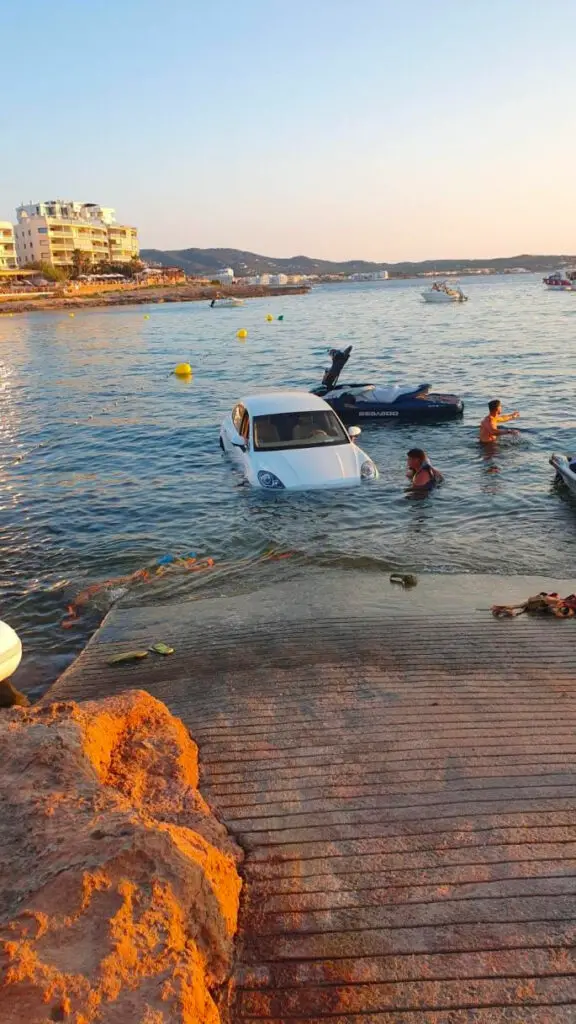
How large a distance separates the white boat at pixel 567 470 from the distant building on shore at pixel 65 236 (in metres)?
130

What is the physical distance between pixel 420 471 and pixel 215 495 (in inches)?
160

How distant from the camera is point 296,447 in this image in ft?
41.1

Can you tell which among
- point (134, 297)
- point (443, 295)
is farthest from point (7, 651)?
point (134, 297)

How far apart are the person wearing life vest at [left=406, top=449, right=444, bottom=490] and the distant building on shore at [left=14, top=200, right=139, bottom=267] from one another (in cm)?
12849

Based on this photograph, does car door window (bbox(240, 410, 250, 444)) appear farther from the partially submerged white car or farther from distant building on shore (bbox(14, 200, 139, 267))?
distant building on shore (bbox(14, 200, 139, 267))

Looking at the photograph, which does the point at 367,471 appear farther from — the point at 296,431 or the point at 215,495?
the point at 215,495

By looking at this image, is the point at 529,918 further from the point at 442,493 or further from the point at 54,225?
the point at 54,225

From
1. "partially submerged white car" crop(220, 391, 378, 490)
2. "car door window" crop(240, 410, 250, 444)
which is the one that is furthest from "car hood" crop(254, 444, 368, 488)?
"car door window" crop(240, 410, 250, 444)

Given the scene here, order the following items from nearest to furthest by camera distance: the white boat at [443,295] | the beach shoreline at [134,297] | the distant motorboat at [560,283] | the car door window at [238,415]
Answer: the car door window at [238,415]
the beach shoreline at [134,297]
the white boat at [443,295]
the distant motorboat at [560,283]

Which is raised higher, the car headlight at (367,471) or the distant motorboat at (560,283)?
the distant motorboat at (560,283)

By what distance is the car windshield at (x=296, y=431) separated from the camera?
12.7 metres

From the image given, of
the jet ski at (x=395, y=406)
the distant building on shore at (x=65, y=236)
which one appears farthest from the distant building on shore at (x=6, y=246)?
the jet ski at (x=395, y=406)

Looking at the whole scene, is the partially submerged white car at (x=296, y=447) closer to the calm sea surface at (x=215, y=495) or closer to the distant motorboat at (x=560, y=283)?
the calm sea surface at (x=215, y=495)

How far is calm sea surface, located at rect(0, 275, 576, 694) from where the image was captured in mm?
9516
